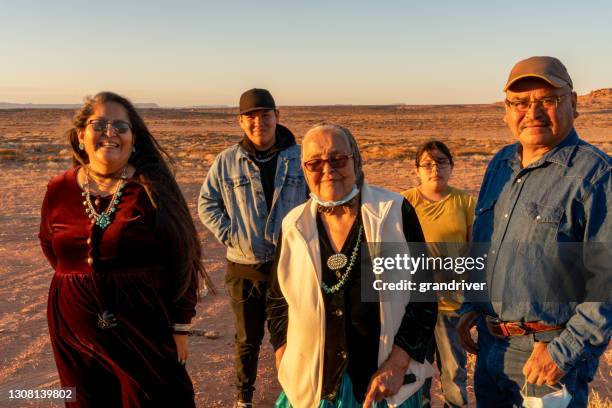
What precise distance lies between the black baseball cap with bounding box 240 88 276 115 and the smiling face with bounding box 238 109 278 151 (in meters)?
0.03

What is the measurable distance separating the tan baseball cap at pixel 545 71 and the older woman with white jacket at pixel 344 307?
0.72 m

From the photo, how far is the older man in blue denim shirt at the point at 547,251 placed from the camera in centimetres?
212

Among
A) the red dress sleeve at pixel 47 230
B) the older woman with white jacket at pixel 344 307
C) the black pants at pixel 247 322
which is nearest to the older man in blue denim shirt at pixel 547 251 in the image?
the older woman with white jacket at pixel 344 307

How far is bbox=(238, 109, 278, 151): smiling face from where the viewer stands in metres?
3.93

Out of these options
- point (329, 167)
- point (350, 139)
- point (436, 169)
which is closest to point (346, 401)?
point (329, 167)

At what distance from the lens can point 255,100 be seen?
397 cm

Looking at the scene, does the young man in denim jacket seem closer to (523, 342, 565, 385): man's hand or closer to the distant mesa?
(523, 342, 565, 385): man's hand

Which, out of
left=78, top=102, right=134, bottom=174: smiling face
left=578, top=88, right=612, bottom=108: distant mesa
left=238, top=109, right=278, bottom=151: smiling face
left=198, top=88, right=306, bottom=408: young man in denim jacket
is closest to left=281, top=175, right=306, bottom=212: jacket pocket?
left=198, top=88, right=306, bottom=408: young man in denim jacket

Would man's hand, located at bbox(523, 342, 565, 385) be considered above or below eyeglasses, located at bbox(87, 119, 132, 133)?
below

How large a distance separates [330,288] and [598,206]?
1078 mm

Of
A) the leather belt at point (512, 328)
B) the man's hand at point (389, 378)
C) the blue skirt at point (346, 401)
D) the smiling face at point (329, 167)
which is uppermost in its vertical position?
the smiling face at point (329, 167)

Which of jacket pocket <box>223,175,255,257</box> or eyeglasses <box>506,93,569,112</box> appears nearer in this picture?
eyeglasses <box>506,93,569,112</box>

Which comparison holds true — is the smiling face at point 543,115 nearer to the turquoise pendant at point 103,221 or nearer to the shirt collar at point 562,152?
the shirt collar at point 562,152

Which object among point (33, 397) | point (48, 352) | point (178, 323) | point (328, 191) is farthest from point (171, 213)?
point (48, 352)
